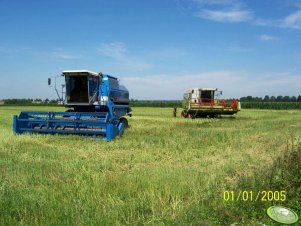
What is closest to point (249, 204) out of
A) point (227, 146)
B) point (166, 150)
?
point (166, 150)

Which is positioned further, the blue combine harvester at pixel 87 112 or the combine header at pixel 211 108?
the combine header at pixel 211 108

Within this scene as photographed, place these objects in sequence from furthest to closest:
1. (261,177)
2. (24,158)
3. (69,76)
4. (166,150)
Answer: (69,76) → (166,150) → (24,158) → (261,177)

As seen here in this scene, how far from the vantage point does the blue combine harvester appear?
496 inches

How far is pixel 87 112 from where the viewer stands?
14.0 meters

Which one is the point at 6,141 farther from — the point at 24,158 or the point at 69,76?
the point at 69,76

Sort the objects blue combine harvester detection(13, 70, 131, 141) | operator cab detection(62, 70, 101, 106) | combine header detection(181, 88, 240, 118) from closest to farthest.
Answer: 1. blue combine harvester detection(13, 70, 131, 141)
2. operator cab detection(62, 70, 101, 106)
3. combine header detection(181, 88, 240, 118)

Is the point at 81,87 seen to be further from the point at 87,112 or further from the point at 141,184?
the point at 141,184

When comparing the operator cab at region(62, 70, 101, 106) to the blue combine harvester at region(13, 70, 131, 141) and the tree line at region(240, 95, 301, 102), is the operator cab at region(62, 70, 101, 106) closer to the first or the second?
the blue combine harvester at region(13, 70, 131, 141)

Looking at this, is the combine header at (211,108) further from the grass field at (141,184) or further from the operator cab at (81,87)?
the grass field at (141,184)

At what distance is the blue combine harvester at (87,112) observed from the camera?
496 inches

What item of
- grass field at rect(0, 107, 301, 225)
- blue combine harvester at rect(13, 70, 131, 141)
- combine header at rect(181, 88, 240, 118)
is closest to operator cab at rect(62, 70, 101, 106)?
blue combine harvester at rect(13, 70, 131, 141)

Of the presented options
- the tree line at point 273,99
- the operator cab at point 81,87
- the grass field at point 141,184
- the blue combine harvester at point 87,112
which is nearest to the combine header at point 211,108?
the blue combine harvester at point 87,112

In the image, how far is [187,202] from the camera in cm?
477

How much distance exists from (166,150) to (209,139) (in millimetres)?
2551
